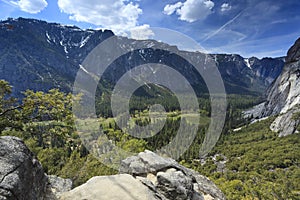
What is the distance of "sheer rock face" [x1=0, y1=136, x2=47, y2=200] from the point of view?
7.49 m

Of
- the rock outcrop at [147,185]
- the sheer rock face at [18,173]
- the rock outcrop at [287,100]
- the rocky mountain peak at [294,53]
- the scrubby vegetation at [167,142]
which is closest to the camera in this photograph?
the sheer rock face at [18,173]

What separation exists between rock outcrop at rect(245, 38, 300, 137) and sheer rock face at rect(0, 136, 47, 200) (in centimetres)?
12391

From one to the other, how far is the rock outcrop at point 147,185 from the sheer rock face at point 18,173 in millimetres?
2354

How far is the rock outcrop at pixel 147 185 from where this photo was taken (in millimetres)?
11295

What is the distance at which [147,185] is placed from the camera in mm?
12633

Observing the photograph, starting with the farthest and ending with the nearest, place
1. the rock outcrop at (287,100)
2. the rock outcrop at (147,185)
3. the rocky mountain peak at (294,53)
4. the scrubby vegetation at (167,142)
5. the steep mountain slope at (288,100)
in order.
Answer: the rocky mountain peak at (294,53), the rock outcrop at (287,100), the steep mountain slope at (288,100), the rock outcrop at (147,185), the scrubby vegetation at (167,142)

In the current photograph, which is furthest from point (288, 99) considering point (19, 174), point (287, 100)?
point (19, 174)

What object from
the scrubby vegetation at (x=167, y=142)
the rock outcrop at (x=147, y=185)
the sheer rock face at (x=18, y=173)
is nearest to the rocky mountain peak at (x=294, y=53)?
the scrubby vegetation at (x=167, y=142)

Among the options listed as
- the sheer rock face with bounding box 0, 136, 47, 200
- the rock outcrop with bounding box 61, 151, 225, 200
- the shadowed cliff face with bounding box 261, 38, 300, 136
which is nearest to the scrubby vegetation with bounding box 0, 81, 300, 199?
the sheer rock face with bounding box 0, 136, 47, 200

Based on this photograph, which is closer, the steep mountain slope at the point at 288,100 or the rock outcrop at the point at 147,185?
the rock outcrop at the point at 147,185

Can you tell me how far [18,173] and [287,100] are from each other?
14724 centimetres

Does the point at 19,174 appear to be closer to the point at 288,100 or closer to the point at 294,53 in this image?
the point at 288,100

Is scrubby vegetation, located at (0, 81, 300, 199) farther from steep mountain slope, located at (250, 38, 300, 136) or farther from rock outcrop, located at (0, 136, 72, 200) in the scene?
steep mountain slope, located at (250, 38, 300, 136)

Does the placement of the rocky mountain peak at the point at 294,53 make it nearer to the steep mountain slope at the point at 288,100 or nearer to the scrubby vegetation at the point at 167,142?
the steep mountain slope at the point at 288,100
